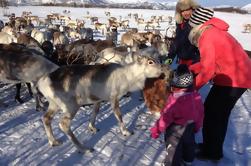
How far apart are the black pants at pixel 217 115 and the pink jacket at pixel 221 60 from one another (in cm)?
12

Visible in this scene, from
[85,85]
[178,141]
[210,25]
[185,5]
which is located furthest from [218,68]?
[85,85]

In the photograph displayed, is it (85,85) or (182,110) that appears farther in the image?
(85,85)

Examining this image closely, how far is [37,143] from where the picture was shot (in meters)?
4.91

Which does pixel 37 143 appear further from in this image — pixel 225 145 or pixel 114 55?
pixel 114 55

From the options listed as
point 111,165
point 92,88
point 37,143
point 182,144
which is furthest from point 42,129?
point 182,144

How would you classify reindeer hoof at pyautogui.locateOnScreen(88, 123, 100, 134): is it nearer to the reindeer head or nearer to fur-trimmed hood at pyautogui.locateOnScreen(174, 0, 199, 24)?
the reindeer head

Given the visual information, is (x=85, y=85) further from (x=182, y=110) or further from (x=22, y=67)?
(x=22, y=67)

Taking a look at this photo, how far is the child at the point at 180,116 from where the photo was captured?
12.5 feet

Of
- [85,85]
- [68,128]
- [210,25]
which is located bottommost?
[68,128]

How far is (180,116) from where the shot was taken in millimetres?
3850

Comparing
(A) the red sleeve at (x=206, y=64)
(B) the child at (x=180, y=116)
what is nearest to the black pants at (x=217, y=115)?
(A) the red sleeve at (x=206, y=64)

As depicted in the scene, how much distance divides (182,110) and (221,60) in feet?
2.41

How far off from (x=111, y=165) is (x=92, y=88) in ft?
3.54

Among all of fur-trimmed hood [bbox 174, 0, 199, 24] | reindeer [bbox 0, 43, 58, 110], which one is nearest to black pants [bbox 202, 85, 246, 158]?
fur-trimmed hood [bbox 174, 0, 199, 24]
